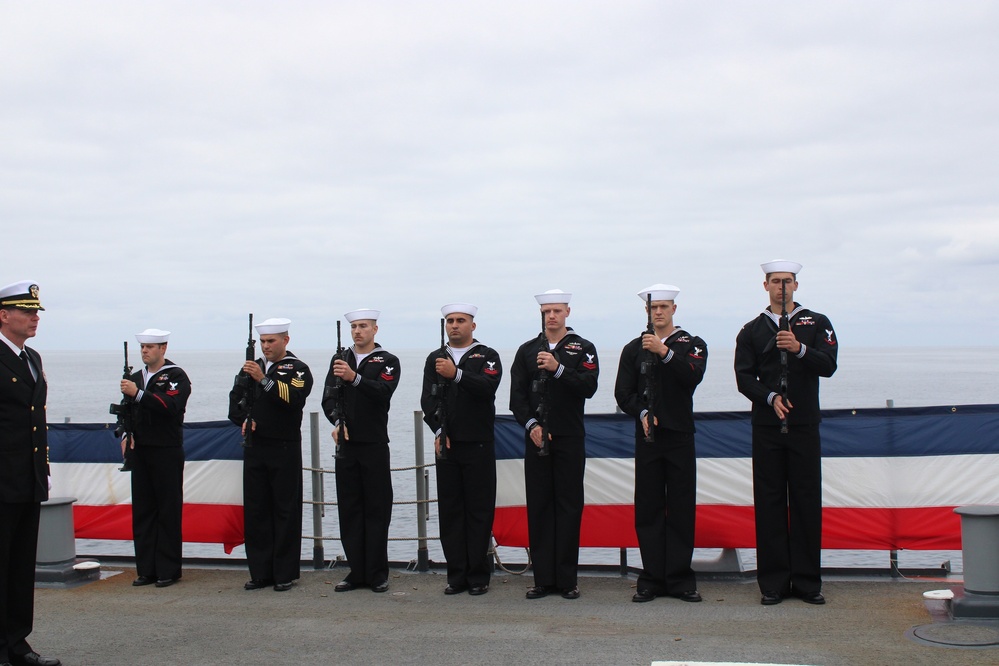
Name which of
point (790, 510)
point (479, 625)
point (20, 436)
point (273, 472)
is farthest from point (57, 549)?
point (790, 510)

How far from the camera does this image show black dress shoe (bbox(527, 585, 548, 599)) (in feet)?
23.6

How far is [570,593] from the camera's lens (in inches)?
282

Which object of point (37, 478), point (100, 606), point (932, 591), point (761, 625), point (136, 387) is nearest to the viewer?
point (37, 478)

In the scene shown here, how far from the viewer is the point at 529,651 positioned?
5746mm

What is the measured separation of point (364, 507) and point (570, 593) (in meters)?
1.73

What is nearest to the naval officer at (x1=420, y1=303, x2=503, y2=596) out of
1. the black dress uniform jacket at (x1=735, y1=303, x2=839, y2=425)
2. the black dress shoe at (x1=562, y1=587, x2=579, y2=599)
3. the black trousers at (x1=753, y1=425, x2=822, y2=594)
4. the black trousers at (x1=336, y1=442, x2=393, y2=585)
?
the black trousers at (x1=336, y1=442, x2=393, y2=585)

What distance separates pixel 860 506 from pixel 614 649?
284 centimetres

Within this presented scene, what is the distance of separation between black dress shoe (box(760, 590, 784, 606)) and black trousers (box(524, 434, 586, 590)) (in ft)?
4.29

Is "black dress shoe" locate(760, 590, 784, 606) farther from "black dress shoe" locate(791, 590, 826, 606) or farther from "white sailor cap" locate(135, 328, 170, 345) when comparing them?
"white sailor cap" locate(135, 328, 170, 345)

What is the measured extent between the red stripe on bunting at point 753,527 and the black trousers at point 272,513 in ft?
5.35

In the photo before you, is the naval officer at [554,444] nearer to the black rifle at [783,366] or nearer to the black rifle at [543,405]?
the black rifle at [543,405]

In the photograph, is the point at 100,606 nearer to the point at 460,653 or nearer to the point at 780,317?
the point at 460,653

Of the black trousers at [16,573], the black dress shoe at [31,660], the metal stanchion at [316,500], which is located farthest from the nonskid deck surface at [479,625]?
the metal stanchion at [316,500]

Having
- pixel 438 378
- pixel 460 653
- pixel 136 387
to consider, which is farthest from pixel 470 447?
pixel 136 387
